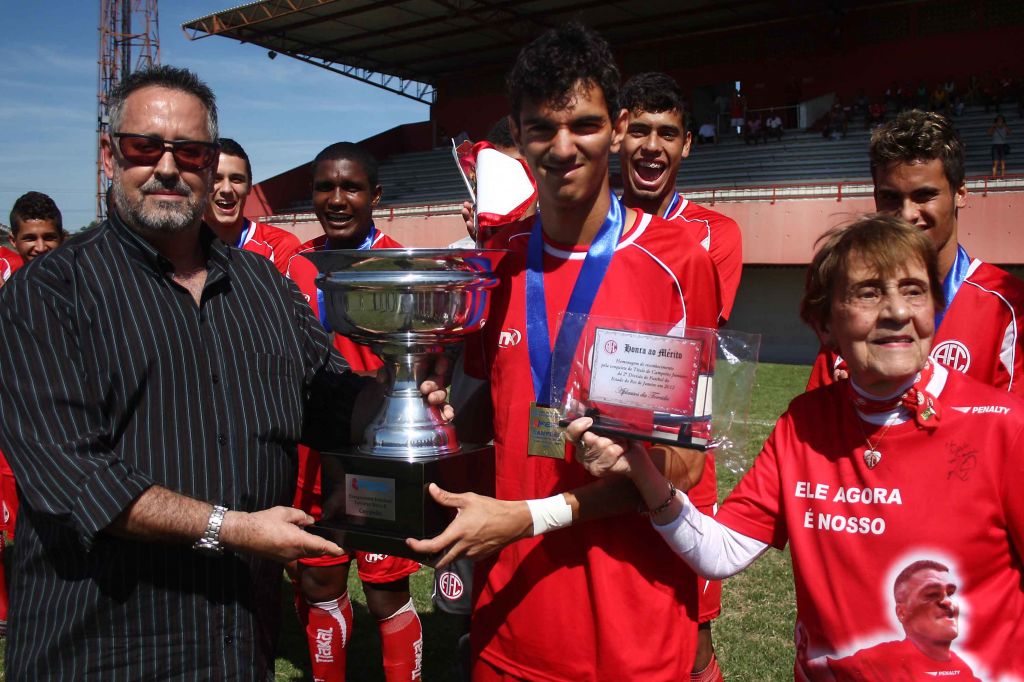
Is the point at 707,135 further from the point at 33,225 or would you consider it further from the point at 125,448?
the point at 125,448

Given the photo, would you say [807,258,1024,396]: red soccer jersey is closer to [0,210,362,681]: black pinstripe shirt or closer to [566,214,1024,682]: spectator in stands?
[566,214,1024,682]: spectator in stands

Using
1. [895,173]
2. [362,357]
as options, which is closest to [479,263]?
[895,173]

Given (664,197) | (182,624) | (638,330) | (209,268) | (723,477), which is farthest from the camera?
(723,477)

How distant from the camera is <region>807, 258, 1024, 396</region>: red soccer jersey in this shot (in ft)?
7.82

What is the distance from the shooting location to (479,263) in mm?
1916

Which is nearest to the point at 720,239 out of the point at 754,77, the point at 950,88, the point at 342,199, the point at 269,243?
the point at 342,199

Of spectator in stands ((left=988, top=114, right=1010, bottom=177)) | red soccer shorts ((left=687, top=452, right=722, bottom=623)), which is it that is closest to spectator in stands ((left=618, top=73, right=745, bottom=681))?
red soccer shorts ((left=687, top=452, right=722, bottom=623))

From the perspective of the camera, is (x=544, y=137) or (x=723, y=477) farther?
(x=723, y=477)

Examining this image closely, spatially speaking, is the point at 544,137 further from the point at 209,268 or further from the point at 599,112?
the point at 209,268

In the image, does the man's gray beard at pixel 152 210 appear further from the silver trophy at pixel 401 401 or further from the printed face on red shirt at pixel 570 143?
the printed face on red shirt at pixel 570 143

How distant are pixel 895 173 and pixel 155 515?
2.26m

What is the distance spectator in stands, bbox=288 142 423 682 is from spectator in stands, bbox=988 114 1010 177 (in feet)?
57.8

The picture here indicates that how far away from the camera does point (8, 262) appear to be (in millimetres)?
5523

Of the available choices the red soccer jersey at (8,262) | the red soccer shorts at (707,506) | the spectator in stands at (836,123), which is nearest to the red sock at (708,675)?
the red soccer shorts at (707,506)
